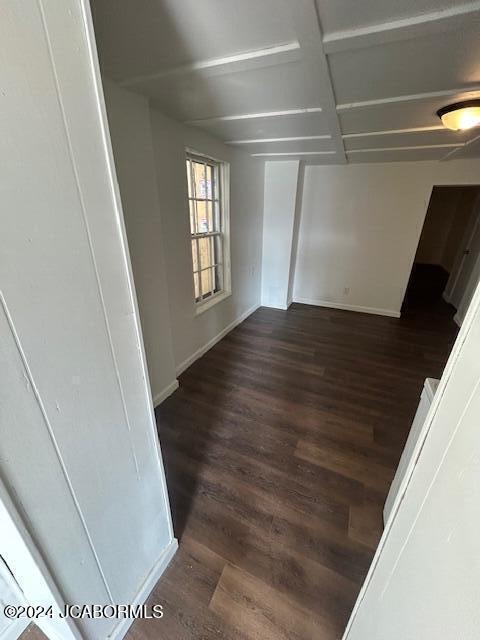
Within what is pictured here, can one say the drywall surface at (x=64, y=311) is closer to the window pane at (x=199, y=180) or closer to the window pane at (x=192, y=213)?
the window pane at (x=192, y=213)

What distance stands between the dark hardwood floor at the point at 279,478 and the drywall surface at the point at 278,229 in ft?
4.46

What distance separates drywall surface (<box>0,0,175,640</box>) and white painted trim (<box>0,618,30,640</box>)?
39cm

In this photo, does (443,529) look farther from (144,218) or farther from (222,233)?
(222,233)

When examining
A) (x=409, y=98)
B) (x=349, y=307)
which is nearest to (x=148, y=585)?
(x=409, y=98)

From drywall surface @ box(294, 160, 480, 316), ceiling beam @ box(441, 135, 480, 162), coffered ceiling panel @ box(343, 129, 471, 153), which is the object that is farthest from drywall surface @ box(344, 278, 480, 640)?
drywall surface @ box(294, 160, 480, 316)

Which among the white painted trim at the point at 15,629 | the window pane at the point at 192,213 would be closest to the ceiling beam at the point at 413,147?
the window pane at the point at 192,213

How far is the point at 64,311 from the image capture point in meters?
0.64

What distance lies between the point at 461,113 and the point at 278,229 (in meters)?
2.56

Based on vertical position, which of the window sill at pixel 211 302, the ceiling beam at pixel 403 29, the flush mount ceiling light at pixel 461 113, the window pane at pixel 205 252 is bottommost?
the window sill at pixel 211 302

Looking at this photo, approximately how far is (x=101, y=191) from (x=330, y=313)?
4.15 metres

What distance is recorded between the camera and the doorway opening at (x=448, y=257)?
167 inches

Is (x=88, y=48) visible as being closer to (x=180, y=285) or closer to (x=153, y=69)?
(x=153, y=69)

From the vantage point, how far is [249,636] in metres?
1.08

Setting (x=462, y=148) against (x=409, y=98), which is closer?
(x=409, y=98)
